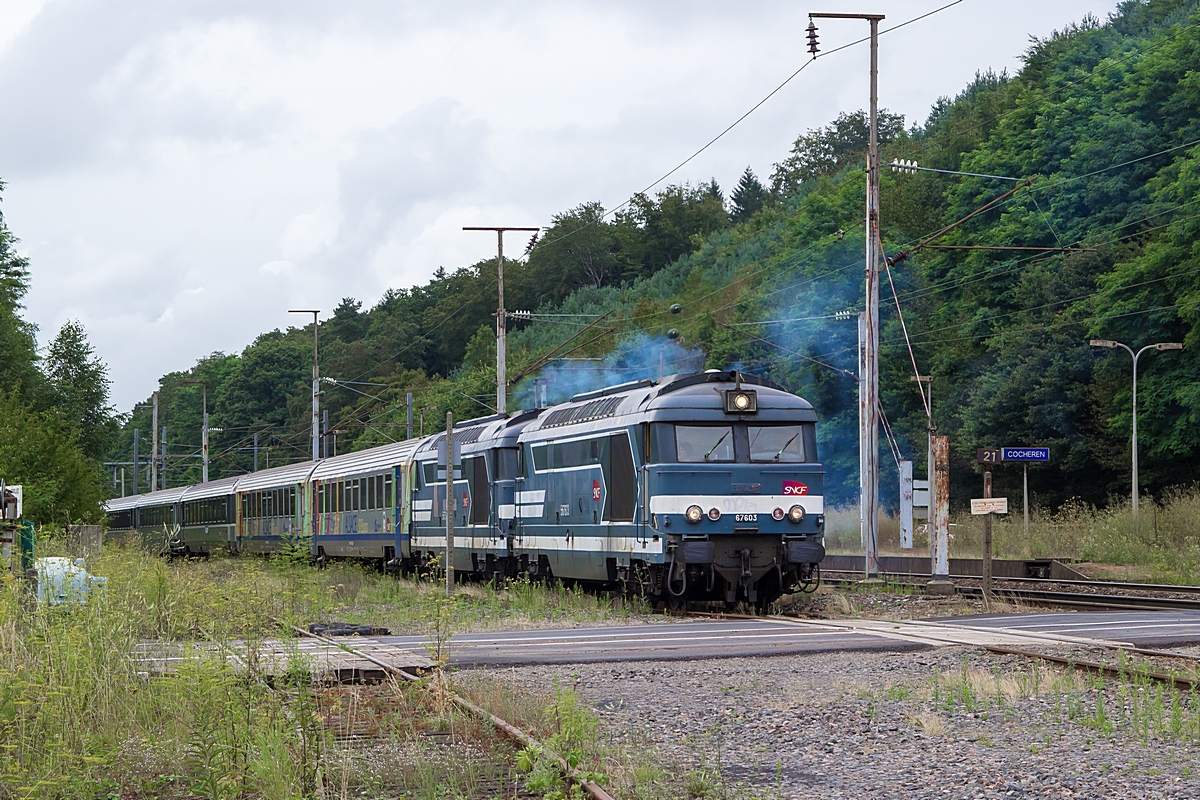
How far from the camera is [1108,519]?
36.6 metres

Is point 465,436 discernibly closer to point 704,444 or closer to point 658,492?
point 704,444

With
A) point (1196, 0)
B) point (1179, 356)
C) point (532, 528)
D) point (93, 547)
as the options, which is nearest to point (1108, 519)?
point (1179, 356)

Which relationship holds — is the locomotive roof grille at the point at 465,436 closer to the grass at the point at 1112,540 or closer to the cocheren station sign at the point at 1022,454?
the cocheren station sign at the point at 1022,454

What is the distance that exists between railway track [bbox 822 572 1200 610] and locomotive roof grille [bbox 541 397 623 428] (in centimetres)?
Result: 642

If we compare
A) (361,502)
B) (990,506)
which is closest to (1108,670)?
(990,506)

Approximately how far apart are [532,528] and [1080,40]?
45884 mm

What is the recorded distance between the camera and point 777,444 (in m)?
21.2

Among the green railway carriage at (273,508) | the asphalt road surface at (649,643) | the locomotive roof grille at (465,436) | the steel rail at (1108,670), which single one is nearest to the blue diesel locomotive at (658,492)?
the locomotive roof grille at (465,436)

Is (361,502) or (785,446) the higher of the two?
(785,446)

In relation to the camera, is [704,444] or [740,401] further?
[740,401]

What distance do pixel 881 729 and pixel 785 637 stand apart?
21.3 feet

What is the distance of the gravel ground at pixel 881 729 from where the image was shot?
8.41 m

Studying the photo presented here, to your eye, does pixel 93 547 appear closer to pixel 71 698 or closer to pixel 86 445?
pixel 71 698

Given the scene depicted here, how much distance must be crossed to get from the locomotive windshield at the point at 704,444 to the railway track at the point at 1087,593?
5.27 metres
